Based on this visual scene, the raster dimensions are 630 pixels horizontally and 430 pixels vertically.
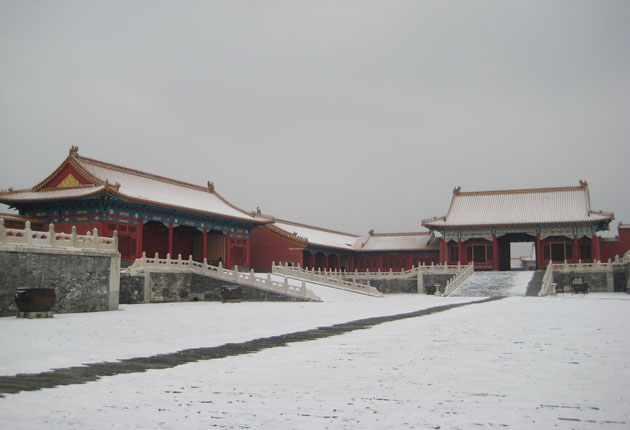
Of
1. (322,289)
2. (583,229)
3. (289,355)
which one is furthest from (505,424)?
(583,229)

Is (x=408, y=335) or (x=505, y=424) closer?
(x=505, y=424)

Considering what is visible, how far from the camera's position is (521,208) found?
158 feet

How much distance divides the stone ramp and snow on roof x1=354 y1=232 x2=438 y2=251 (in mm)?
10471

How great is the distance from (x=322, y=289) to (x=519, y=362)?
2667cm

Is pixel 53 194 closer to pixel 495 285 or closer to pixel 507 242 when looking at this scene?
pixel 495 285

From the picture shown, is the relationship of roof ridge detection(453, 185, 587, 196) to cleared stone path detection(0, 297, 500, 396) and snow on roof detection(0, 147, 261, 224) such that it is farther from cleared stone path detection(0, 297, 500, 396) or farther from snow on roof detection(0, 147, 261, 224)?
cleared stone path detection(0, 297, 500, 396)

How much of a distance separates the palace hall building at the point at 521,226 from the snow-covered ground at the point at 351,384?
1370 inches

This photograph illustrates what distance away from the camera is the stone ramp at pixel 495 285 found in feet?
114

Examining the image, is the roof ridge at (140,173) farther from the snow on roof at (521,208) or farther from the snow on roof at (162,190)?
the snow on roof at (521,208)

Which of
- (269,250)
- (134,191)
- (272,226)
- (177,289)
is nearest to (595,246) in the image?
(272,226)

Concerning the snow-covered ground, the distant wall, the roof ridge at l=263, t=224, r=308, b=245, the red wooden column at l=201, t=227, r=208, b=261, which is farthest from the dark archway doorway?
the snow-covered ground

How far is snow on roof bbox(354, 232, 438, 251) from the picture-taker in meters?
52.7

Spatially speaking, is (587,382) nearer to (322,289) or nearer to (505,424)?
(505,424)

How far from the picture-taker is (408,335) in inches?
468
